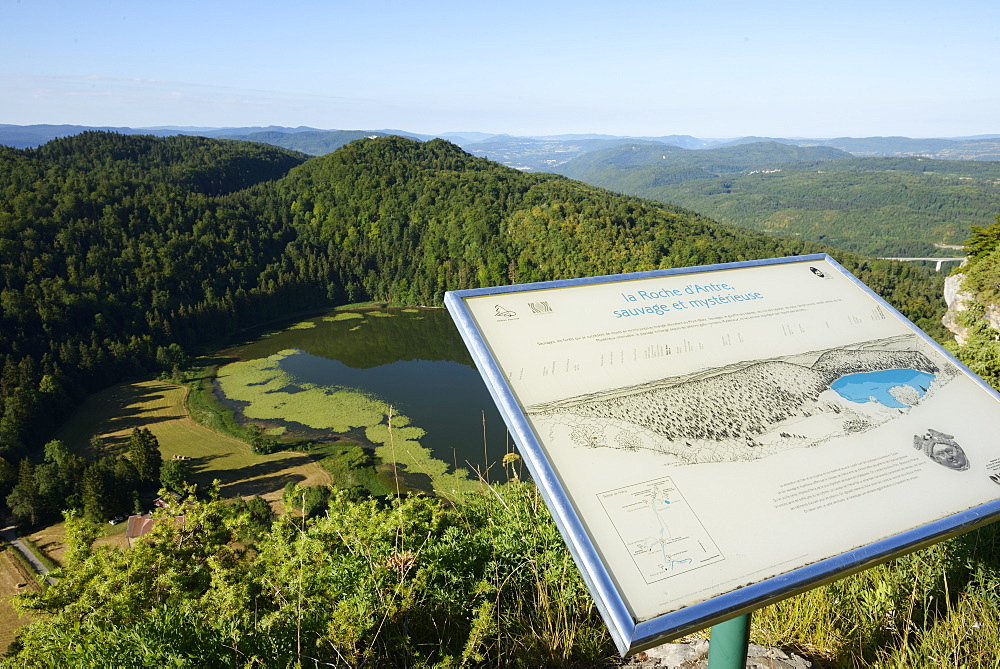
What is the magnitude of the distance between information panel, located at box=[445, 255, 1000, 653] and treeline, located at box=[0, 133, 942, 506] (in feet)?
103

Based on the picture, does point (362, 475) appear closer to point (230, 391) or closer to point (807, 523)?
point (230, 391)

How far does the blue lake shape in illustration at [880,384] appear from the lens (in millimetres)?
2486

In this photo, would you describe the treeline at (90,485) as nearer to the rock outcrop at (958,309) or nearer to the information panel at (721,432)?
the information panel at (721,432)

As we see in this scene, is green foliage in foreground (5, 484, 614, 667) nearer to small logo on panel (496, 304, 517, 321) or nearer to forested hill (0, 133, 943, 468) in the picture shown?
small logo on panel (496, 304, 517, 321)

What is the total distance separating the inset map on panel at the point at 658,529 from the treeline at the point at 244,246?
31.8m

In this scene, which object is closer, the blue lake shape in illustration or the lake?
the blue lake shape in illustration

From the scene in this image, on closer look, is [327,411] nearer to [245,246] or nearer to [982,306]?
[982,306]

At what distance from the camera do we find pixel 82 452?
93.3 feet

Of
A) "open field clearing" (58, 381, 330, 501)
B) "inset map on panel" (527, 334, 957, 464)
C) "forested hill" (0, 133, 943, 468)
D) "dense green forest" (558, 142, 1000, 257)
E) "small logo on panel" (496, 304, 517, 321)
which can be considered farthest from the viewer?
"dense green forest" (558, 142, 1000, 257)

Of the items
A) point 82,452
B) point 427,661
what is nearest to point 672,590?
point 427,661

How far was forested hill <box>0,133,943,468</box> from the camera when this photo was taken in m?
40.1

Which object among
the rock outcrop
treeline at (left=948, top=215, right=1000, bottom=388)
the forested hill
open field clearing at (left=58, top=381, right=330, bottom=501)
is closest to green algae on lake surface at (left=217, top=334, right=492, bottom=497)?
open field clearing at (left=58, top=381, right=330, bottom=501)

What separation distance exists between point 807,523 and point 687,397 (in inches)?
25.1

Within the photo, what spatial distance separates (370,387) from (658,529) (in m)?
34.5
